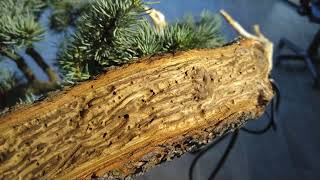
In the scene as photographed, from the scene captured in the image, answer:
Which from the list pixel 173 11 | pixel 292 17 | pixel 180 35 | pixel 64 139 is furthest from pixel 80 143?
pixel 292 17

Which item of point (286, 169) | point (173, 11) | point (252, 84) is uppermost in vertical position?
point (252, 84)

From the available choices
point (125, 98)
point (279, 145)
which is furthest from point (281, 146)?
point (125, 98)

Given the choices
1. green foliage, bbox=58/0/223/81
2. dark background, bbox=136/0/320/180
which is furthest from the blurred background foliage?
dark background, bbox=136/0/320/180

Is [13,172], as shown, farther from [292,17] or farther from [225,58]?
[292,17]

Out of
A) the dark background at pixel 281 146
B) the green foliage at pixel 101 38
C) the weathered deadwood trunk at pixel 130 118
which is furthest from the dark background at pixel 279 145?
the weathered deadwood trunk at pixel 130 118

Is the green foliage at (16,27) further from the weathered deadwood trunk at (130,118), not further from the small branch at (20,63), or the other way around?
the weathered deadwood trunk at (130,118)
